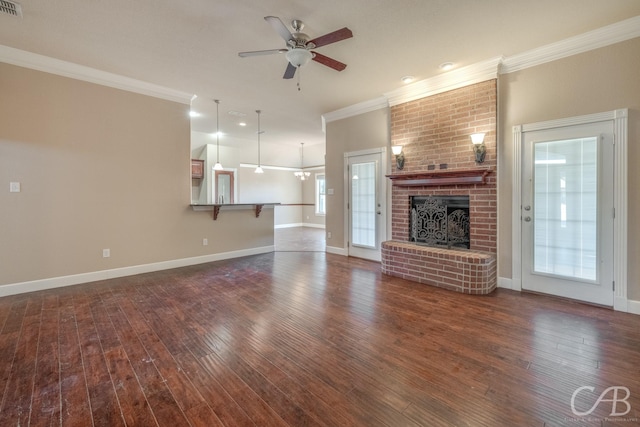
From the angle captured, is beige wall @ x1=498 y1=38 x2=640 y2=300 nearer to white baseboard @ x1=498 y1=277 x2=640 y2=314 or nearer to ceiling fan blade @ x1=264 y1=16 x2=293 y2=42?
white baseboard @ x1=498 y1=277 x2=640 y2=314

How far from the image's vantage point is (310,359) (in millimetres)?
2137

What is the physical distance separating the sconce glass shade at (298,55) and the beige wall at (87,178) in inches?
115

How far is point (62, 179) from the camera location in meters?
3.80

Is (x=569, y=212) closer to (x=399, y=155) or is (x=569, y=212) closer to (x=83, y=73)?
(x=399, y=155)

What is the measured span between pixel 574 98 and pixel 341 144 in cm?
354

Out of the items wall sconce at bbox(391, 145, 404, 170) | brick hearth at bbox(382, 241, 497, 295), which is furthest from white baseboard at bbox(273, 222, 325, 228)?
brick hearth at bbox(382, 241, 497, 295)

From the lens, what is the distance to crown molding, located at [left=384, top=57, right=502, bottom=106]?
147 inches

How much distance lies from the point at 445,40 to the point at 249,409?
3881mm

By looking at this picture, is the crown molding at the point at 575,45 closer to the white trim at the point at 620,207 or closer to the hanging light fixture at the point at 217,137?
the white trim at the point at 620,207

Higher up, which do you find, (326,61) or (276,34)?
(276,34)

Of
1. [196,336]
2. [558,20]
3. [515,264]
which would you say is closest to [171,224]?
[196,336]

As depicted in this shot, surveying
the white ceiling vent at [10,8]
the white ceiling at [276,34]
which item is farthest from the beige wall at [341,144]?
the white ceiling vent at [10,8]

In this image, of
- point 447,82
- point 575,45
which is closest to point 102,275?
point 447,82

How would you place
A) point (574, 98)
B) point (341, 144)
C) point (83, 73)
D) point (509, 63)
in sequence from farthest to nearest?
point (341, 144) → point (83, 73) → point (509, 63) → point (574, 98)
